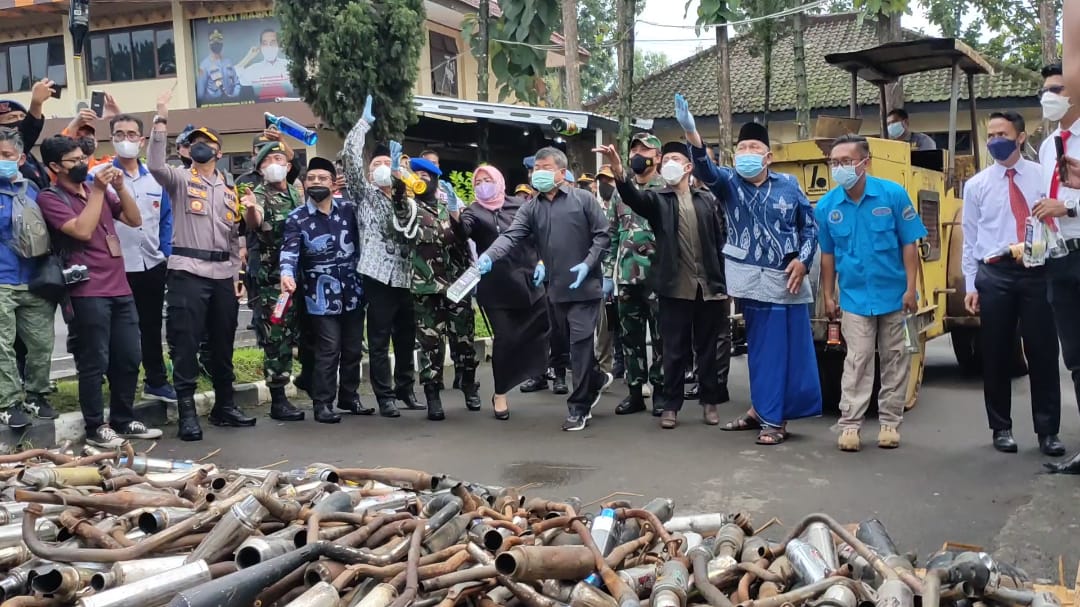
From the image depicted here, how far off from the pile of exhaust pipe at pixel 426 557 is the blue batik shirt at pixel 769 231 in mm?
3005

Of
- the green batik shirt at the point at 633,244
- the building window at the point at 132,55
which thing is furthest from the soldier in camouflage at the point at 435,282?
the building window at the point at 132,55

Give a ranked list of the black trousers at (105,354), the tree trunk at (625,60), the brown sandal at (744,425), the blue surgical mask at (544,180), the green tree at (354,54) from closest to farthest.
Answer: the black trousers at (105,354), the brown sandal at (744,425), the blue surgical mask at (544,180), the green tree at (354,54), the tree trunk at (625,60)

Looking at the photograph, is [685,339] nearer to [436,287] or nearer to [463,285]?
[463,285]

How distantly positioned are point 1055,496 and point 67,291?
19.7ft

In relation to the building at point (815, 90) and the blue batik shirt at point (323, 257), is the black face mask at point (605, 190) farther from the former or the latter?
the building at point (815, 90)

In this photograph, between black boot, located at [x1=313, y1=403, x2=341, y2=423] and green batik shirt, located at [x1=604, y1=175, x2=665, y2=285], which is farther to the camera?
green batik shirt, located at [x1=604, y1=175, x2=665, y2=285]

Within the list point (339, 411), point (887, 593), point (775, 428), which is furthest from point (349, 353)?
point (887, 593)

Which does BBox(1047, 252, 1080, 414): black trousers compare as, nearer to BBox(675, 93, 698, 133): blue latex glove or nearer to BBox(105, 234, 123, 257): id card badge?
BBox(675, 93, 698, 133): blue latex glove

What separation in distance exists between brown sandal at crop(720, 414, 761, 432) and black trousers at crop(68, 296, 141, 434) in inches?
164

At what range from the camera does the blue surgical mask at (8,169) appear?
625 cm

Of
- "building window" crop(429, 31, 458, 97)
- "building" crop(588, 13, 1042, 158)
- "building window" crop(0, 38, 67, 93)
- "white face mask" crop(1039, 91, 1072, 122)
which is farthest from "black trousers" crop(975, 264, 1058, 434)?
"building window" crop(0, 38, 67, 93)

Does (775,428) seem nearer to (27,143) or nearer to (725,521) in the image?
(725,521)

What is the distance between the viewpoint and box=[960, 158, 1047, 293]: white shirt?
6.23 meters

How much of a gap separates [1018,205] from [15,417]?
6426 millimetres
